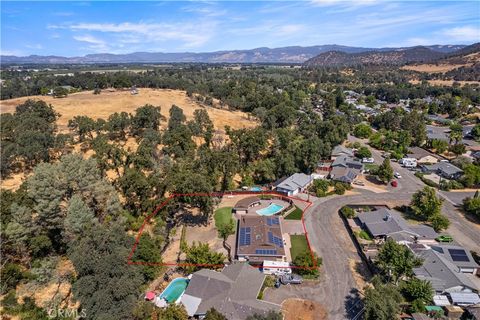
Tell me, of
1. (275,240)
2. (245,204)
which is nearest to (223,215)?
(245,204)

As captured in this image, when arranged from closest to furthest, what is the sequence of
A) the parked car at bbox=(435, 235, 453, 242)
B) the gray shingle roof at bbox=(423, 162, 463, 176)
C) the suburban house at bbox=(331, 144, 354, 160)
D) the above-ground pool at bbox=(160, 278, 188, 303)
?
the above-ground pool at bbox=(160, 278, 188, 303) < the parked car at bbox=(435, 235, 453, 242) < the gray shingle roof at bbox=(423, 162, 463, 176) < the suburban house at bbox=(331, 144, 354, 160)

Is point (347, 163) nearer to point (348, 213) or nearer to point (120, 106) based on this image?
point (348, 213)

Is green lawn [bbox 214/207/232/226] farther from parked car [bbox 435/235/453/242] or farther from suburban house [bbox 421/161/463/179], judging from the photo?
suburban house [bbox 421/161/463/179]

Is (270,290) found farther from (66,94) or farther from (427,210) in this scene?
(66,94)

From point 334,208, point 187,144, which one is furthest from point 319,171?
point 187,144

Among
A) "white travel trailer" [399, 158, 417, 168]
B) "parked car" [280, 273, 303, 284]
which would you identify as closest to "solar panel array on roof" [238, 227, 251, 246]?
"parked car" [280, 273, 303, 284]
